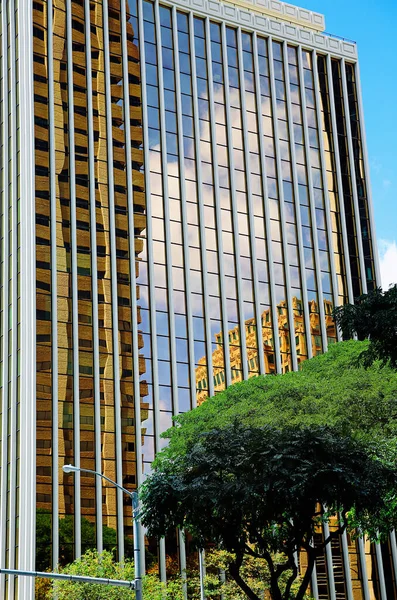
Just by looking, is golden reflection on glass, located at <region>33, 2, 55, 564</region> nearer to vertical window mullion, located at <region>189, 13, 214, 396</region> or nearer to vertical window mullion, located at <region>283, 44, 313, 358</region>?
vertical window mullion, located at <region>189, 13, 214, 396</region>

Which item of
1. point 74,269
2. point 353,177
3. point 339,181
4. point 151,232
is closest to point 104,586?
point 74,269

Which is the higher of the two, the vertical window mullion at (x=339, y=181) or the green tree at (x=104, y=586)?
the vertical window mullion at (x=339, y=181)

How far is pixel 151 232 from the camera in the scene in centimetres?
6825

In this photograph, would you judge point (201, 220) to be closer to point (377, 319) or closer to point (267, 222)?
Result: point (267, 222)

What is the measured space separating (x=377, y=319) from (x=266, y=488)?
7.66 metres

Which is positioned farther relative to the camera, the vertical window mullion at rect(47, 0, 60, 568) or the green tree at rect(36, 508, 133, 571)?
the vertical window mullion at rect(47, 0, 60, 568)

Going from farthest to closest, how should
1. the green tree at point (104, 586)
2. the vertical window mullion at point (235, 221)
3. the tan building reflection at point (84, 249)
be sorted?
1. the vertical window mullion at point (235, 221)
2. the tan building reflection at point (84, 249)
3. the green tree at point (104, 586)

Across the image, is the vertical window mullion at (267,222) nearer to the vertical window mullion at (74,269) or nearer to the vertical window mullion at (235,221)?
the vertical window mullion at (235,221)

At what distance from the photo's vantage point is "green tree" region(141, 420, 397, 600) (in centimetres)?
3275

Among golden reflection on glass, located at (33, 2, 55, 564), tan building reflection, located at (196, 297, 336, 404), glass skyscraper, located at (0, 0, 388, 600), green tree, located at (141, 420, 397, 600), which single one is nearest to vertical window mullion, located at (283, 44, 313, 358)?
glass skyscraper, located at (0, 0, 388, 600)

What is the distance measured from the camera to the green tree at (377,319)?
92.7ft

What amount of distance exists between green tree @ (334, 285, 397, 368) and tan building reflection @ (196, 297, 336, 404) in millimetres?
37837

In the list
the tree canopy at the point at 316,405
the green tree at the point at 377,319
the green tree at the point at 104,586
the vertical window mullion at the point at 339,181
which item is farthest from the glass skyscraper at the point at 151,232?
the green tree at the point at 377,319

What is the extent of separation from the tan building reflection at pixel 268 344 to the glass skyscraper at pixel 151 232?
12 centimetres
